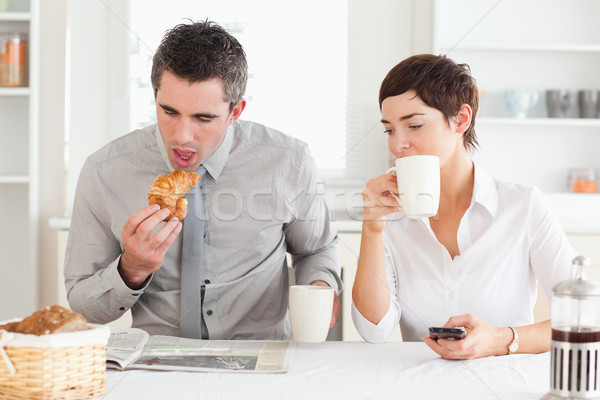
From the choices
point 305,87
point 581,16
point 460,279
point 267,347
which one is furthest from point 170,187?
point 581,16

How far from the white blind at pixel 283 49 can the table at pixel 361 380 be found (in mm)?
1985

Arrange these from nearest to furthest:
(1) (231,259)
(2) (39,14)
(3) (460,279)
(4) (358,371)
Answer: (4) (358,371), (3) (460,279), (1) (231,259), (2) (39,14)

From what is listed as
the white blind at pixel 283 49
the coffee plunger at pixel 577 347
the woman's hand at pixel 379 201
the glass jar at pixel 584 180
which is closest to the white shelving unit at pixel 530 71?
the glass jar at pixel 584 180

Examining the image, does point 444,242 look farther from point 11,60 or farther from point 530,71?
point 11,60

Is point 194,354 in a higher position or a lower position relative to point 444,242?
lower

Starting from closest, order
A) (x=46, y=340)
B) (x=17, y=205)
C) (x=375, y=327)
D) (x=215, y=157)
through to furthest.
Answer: (x=46, y=340)
(x=375, y=327)
(x=215, y=157)
(x=17, y=205)

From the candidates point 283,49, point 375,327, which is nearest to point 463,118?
point 375,327

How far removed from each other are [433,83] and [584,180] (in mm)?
1813

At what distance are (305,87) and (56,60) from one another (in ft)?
3.81

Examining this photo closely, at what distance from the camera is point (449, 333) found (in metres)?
1.09

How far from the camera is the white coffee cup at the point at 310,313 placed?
3.76 ft

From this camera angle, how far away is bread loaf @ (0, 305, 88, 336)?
0.82 meters

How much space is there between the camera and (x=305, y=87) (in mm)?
2986

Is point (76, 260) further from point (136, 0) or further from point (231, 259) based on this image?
point (136, 0)
